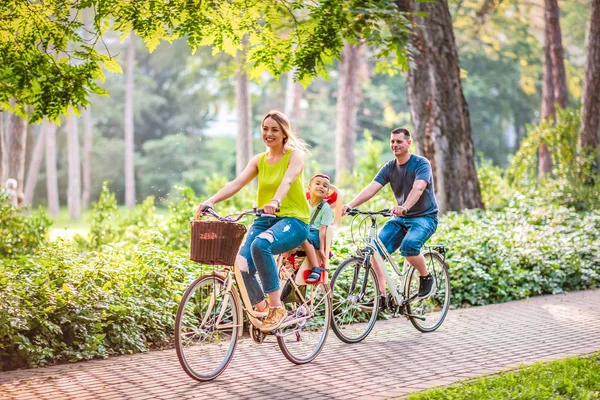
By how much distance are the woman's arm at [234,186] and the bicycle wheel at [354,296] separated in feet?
4.97

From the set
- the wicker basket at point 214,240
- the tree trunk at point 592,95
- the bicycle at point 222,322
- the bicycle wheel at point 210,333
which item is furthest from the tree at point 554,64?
the wicker basket at point 214,240

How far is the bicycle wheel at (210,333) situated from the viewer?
21.5 ft

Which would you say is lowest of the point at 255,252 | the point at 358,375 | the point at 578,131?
the point at 358,375

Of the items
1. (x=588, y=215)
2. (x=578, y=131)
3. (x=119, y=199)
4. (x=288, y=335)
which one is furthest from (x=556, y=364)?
(x=119, y=199)

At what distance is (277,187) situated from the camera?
696 cm

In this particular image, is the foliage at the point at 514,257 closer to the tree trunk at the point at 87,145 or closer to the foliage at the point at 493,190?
the foliage at the point at 493,190

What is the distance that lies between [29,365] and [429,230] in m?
4.07

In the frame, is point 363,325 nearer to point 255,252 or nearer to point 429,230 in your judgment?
point 429,230

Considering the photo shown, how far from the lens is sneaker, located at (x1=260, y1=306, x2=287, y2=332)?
6.97m

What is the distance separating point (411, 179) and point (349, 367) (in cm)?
229

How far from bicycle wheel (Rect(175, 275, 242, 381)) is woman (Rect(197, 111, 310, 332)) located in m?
0.21

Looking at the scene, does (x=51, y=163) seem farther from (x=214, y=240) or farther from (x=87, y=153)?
(x=214, y=240)

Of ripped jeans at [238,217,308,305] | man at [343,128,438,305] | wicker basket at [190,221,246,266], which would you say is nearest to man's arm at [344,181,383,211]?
man at [343,128,438,305]

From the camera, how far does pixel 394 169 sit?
8.88 m
